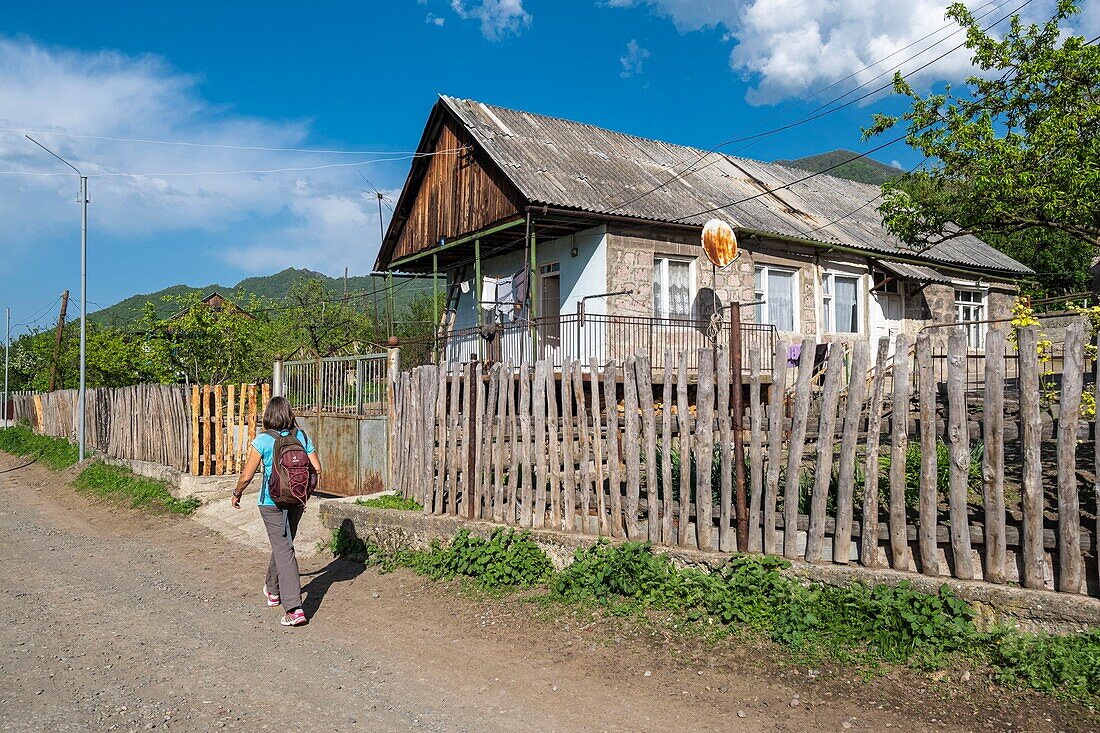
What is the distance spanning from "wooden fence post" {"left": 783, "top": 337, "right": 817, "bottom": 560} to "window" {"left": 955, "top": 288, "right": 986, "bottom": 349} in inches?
657

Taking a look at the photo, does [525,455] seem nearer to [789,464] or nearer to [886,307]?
[789,464]

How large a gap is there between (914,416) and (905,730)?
211cm

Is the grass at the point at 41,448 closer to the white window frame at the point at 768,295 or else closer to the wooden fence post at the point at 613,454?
the white window frame at the point at 768,295

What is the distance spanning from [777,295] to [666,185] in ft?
10.3

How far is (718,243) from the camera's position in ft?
44.7

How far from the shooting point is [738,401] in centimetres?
553

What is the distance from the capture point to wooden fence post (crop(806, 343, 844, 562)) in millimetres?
5039

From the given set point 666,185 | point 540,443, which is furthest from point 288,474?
point 666,185

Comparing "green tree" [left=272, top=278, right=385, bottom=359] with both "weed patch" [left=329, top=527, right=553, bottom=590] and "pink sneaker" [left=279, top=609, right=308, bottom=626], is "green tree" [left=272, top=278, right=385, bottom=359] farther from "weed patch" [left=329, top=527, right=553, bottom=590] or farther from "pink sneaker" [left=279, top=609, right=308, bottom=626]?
"pink sneaker" [left=279, top=609, right=308, bottom=626]

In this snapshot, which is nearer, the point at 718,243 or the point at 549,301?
the point at 718,243

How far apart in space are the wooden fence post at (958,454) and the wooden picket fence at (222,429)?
1109cm

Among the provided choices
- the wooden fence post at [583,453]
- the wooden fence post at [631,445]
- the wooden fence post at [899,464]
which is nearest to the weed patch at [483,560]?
the wooden fence post at [583,453]

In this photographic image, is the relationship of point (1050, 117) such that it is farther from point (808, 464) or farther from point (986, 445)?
point (986, 445)

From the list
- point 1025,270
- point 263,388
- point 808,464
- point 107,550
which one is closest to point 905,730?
point 808,464
